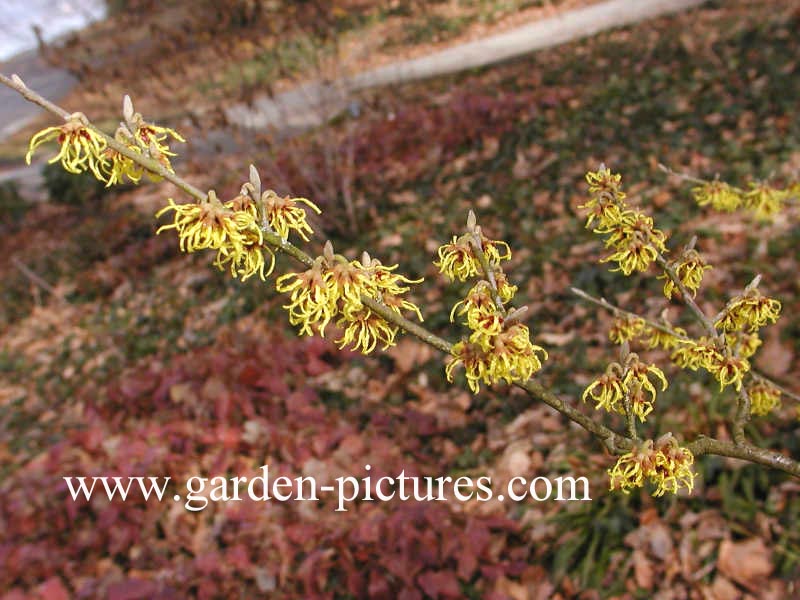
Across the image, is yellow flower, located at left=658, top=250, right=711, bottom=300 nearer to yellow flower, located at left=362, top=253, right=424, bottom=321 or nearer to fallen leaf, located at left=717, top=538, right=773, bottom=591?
yellow flower, located at left=362, top=253, right=424, bottom=321

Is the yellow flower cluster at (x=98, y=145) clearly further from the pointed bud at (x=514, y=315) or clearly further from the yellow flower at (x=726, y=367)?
the yellow flower at (x=726, y=367)

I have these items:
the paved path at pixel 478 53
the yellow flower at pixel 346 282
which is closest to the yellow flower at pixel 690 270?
the yellow flower at pixel 346 282

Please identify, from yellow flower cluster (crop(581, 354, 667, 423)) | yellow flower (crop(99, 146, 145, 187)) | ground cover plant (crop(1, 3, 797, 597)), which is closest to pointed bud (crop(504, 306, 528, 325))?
yellow flower cluster (crop(581, 354, 667, 423))

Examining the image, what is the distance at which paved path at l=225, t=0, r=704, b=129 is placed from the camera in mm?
8500

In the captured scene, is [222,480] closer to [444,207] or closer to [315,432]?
[315,432]

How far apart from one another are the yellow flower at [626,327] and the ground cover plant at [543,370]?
2.90ft

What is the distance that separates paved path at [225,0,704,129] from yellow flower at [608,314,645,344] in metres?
7.11

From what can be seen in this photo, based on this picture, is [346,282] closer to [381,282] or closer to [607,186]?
[381,282]

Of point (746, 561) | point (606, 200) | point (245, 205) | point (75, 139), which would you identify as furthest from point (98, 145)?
point (746, 561)

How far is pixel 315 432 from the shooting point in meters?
4.08

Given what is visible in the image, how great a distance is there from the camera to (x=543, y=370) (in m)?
3.86

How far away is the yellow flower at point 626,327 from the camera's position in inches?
61.7

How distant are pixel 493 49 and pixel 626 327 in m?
9.18

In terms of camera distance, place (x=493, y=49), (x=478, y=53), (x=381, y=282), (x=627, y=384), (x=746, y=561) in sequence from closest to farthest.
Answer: (x=381, y=282) → (x=627, y=384) → (x=746, y=561) → (x=493, y=49) → (x=478, y=53)
